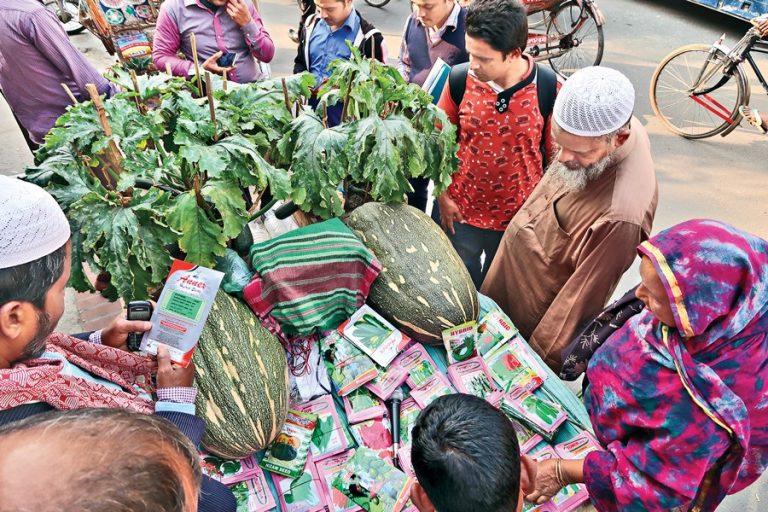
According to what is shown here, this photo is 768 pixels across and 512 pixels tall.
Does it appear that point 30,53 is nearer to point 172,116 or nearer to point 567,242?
point 172,116

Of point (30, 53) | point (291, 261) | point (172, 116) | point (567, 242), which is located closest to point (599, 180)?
point (567, 242)

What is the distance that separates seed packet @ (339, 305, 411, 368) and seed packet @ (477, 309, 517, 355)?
31 centimetres

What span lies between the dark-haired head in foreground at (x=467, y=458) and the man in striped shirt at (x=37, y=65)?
320 cm

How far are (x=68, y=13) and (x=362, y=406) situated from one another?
325 inches

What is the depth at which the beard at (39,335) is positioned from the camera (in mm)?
1420

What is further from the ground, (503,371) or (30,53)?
(30,53)

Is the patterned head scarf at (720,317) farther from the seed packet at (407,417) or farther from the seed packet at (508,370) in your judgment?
the seed packet at (407,417)

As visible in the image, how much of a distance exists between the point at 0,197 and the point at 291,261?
1.04 m

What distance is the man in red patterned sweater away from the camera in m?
2.78

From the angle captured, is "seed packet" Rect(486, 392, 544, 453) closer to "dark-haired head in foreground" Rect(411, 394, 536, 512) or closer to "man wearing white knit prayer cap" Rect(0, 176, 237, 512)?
"dark-haired head in foreground" Rect(411, 394, 536, 512)

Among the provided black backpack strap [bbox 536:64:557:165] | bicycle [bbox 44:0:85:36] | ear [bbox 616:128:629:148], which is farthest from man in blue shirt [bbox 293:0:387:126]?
bicycle [bbox 44:0:85:36]

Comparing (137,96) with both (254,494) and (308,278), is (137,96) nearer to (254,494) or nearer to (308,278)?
(308,278)

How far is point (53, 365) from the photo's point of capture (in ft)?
4.96

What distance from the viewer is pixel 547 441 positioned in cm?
202
